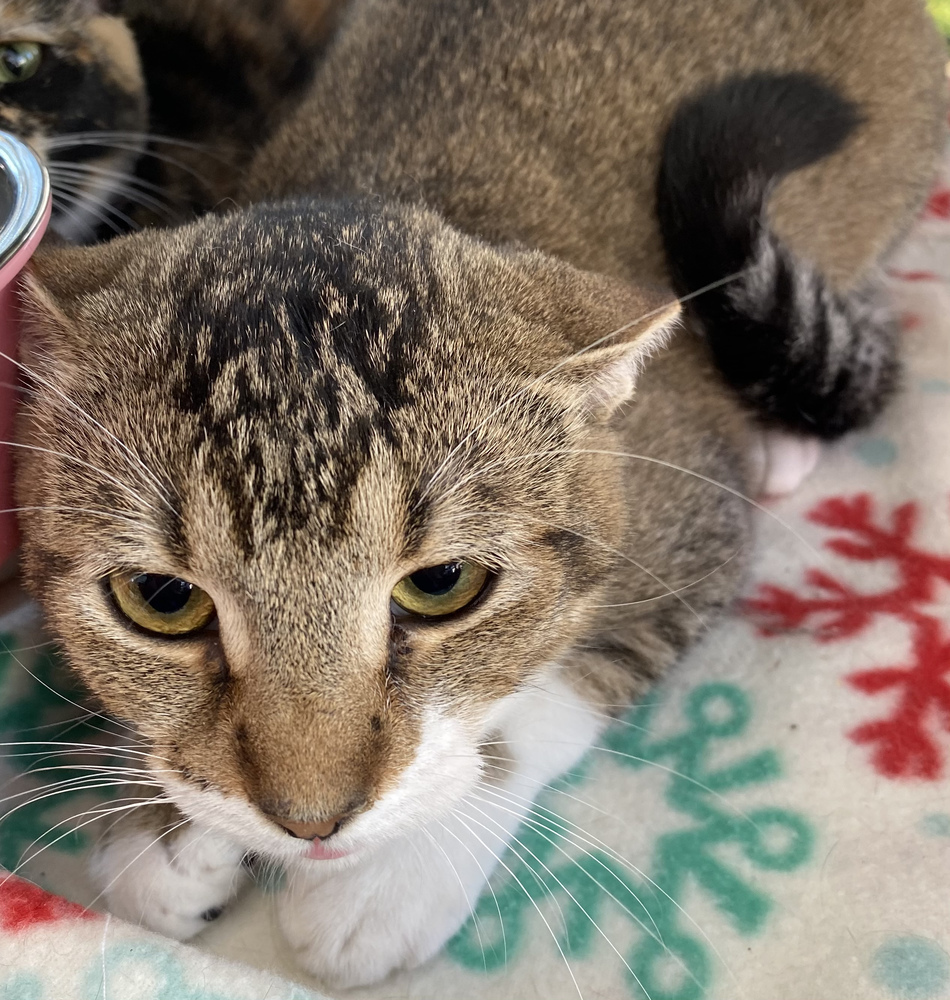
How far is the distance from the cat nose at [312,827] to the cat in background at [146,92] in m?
1.05

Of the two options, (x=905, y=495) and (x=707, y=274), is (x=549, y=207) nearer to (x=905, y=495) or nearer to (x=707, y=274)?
(x=707, y=274)

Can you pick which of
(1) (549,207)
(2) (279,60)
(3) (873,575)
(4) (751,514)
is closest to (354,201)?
(1) (549,207)

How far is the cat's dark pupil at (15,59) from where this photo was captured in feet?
5.08

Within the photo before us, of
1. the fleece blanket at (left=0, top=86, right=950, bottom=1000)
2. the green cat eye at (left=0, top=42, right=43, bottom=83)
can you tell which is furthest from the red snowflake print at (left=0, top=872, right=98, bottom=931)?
the green cat eye at (left=0, top=42, right=43, bottom=83)

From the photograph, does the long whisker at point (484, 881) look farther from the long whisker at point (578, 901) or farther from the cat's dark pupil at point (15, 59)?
the cat's dark pupil at point (15, 59)

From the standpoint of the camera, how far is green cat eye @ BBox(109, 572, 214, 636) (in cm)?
88

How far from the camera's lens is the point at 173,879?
3.46 ft

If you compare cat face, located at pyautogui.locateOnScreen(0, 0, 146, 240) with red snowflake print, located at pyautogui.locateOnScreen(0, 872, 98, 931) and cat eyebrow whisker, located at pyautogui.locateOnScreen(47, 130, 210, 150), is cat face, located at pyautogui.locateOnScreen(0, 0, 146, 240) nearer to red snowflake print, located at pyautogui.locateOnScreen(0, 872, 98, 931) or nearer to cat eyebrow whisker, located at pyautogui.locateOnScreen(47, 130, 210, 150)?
cat eyebrow whisker, located at pyautogui.locateOnScreen(47, 130, 210, 150)

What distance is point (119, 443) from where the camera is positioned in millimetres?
859

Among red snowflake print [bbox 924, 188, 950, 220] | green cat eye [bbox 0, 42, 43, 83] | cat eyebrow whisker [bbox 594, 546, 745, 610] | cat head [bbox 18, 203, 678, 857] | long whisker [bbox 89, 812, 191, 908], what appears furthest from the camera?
red snowflake print [bbox 924, 188, 950, 220]

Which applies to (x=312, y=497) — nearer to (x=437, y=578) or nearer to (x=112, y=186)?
(x=437, y=578)

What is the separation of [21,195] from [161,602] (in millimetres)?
400

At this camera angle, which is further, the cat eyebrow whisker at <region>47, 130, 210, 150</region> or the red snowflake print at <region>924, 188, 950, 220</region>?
the red snowflake print at <region>924, 188, 950, 220</region>

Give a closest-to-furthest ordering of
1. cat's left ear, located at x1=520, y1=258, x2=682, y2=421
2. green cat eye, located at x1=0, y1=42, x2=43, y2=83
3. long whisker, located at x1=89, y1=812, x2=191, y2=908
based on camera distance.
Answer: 1. cat's left ear, located at x1=520, y1=258, x2=682, y2=421
2. long whisker, located at x1=89, y1=812, x2=191, y2=908
3. green cat eye, located at x1=0, y1=42, x2=43, y2=83
